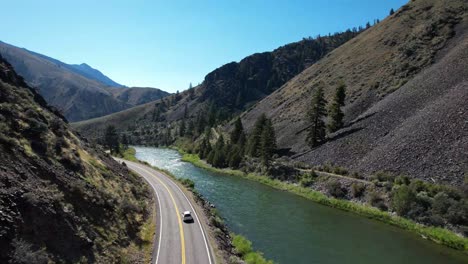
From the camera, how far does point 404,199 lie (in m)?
41.0

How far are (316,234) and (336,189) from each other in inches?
675

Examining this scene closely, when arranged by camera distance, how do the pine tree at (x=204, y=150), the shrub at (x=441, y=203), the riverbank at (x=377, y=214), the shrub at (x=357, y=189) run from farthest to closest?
the pine tree at (x=204, y=150) < the shrub at (x=357, y=189) < the shrub at (x=441, y=203) < the riverbank at (x=377, y=214)

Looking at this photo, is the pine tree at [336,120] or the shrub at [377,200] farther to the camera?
the pine tree at [336,120]

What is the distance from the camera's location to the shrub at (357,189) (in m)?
49.2

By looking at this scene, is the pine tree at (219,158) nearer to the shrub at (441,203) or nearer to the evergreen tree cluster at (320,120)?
the evergreen tree cluster at (320,120)

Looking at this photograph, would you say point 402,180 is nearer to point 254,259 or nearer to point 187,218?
point 254,259

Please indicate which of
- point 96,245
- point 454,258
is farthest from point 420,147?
point 96,245

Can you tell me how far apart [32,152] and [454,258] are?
38.2 meters

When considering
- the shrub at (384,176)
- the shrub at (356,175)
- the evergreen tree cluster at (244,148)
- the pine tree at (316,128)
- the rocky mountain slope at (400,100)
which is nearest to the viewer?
the shrub at (384,176)

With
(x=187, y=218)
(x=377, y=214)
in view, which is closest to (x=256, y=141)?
(x=377, y=214)

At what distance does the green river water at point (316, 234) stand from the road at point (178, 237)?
5888 millimetres

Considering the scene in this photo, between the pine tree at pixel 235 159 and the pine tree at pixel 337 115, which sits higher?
the pine tree at pixel 337 115

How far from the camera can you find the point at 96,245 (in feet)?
72.0

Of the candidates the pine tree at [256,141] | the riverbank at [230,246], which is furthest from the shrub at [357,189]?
the pine tree at [256,141]
